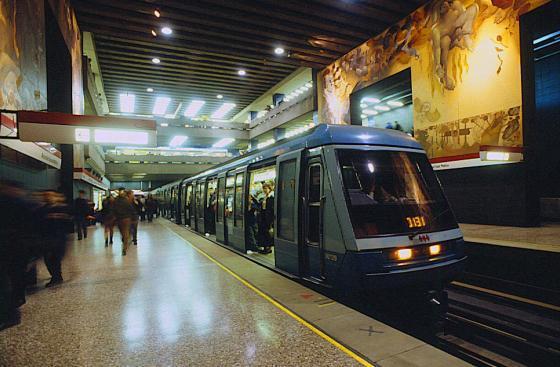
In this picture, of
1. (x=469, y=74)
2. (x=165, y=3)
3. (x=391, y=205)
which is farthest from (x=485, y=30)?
(x=165, y=3)

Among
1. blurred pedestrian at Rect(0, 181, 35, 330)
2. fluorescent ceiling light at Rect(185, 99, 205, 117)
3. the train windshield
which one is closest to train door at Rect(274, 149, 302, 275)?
the train windshield

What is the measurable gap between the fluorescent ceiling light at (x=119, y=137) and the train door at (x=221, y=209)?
12.6 feet

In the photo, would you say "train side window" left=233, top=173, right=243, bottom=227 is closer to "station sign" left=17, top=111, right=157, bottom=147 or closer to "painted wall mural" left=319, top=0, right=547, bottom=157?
"station sign" left=17, top=111, right=157, bottom=147

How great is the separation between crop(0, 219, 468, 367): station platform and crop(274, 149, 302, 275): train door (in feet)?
1.22

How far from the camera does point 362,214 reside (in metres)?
4.38

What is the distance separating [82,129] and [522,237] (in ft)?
28.4

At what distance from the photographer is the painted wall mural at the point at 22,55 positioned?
17.7 ft

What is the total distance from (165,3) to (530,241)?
11563 millimetres

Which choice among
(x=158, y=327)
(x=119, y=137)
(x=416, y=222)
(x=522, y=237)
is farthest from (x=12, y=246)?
(x=522, y=237)

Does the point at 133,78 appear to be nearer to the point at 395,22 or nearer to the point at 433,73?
the point at 395,22

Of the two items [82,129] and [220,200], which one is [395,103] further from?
[82,129]

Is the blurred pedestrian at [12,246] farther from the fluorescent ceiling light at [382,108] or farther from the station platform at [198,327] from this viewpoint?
the fluorescent ceiling light at [382,108]

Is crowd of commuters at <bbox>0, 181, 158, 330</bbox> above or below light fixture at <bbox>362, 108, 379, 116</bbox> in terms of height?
below

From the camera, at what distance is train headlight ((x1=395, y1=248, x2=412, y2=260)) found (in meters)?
4.23
